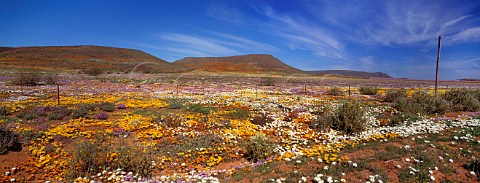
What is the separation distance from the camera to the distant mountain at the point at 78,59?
8450 cm

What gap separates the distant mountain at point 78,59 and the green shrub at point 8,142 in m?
72.2

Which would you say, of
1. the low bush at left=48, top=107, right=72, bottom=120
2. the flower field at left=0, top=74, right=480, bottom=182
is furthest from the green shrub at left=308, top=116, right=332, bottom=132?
the low bush at left=48, top=107, right=72, bottom=120

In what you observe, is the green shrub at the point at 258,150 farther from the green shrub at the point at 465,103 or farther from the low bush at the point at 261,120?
the green shrub at the point at 465,103

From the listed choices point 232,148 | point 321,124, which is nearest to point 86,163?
point 232,148

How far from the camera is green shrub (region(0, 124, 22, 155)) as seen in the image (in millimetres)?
7492

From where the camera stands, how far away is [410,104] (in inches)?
588

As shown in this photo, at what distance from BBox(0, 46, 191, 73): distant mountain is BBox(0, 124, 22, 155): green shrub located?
7218cm

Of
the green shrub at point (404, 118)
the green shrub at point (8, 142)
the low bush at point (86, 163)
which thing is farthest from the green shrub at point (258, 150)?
the green shrub at point (404, 118)

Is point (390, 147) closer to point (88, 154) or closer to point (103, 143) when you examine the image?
point (88, 154)

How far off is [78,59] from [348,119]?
117m

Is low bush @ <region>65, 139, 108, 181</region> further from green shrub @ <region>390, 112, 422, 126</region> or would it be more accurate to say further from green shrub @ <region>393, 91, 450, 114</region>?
green shrub @ <region>393, 91, 450, 114</region>

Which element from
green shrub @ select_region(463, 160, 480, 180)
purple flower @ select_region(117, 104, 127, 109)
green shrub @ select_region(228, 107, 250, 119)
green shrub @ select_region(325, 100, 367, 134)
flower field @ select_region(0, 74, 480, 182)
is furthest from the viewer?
purple flower @ select_region(117, 104, 127, 109)

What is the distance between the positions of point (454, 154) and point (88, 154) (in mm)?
10787

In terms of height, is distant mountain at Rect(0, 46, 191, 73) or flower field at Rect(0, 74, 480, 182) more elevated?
distant mountain at Rect(0, 46, 191, 73)
